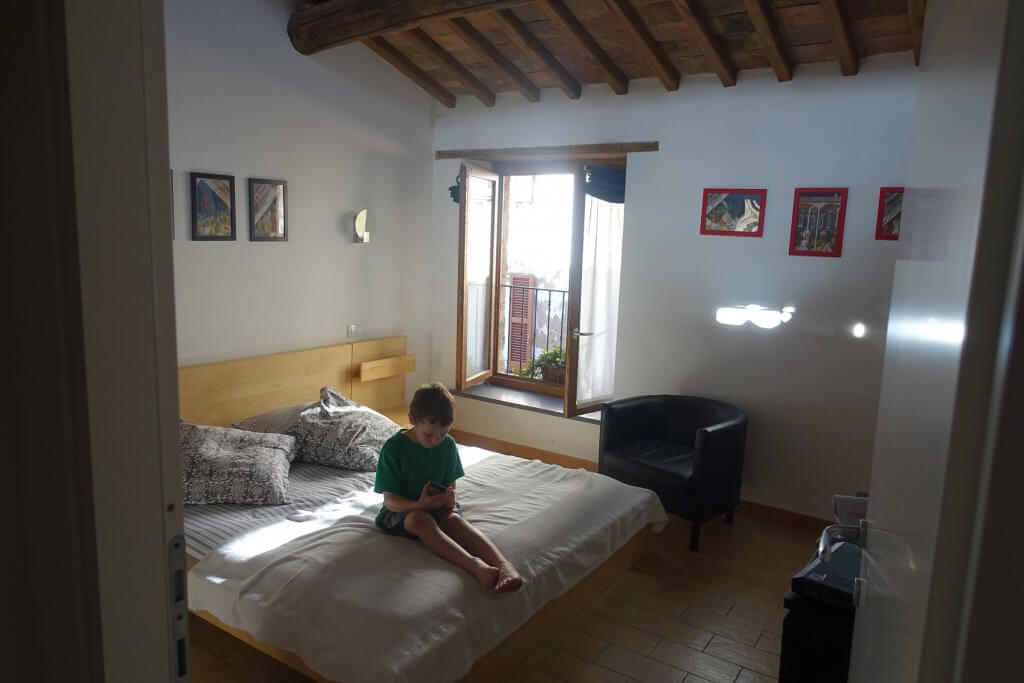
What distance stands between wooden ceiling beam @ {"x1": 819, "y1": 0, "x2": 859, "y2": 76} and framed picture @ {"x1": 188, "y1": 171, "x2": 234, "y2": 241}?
333 cm

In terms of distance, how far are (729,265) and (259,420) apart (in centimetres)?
298

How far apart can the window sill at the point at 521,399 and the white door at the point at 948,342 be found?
4141 millimetres

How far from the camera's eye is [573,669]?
269 cm

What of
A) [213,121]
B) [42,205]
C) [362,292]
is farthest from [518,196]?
[42,205]

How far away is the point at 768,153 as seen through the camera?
13.5 ft

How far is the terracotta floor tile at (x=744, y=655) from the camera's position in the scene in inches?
109

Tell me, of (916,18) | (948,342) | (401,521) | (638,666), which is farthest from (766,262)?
(948,342)

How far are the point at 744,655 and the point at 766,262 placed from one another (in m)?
2.29

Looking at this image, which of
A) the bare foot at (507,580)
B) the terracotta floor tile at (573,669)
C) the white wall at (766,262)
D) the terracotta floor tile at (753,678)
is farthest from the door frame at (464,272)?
the terracotta floor tile at (753,678)

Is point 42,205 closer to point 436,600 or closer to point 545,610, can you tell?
point 436,600

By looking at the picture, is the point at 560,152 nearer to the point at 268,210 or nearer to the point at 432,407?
the point at 268,210

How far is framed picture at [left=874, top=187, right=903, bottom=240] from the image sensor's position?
3748 millimetres

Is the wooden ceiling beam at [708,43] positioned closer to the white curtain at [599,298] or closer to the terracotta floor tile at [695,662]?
the white curtain at [599,298]

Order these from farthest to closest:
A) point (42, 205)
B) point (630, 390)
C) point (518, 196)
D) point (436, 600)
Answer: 1. point (518, 196)
2. point (630, 390)
3. point (436, 600)
4. point (42, 205)
